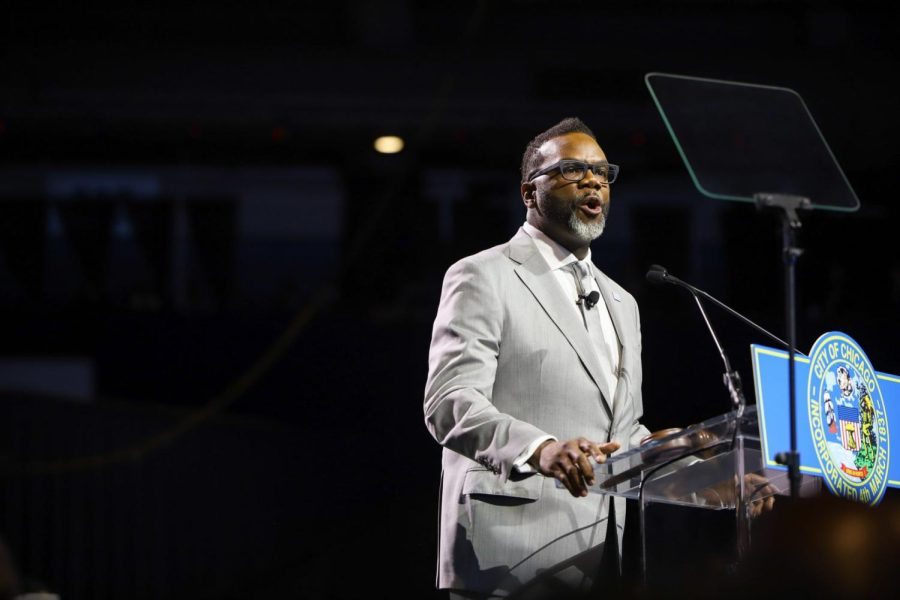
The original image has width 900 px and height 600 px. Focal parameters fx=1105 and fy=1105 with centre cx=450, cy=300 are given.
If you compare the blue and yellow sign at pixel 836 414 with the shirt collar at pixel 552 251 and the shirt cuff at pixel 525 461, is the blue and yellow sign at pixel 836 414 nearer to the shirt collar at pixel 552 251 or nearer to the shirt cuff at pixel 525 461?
the shirt cuff at pixel 525 461

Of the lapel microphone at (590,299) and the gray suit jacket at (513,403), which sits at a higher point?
the lapel microphone at (590,299)

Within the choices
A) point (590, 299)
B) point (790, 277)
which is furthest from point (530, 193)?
point (790, 277)

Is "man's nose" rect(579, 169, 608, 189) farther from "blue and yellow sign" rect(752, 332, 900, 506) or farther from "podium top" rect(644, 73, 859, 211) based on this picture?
"blue and yellow sign" rect(752, 332, 900, 506)

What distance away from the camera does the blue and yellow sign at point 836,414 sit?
160 centimetres

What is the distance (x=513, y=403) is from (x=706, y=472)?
37cm

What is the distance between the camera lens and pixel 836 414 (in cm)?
173

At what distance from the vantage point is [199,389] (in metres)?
5.95

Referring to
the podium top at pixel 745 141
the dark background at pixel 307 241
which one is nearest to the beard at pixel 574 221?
the podium top at pixel 745 141

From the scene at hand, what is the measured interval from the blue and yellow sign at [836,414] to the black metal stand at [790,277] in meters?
0.04

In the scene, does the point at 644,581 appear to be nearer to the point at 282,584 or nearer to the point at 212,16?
the point at 282,584

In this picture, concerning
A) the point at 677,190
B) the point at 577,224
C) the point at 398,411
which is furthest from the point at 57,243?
the point at 577,224

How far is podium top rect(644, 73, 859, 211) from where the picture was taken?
6.24 feet

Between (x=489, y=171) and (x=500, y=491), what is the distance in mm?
6184

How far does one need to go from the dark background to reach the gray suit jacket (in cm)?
263
